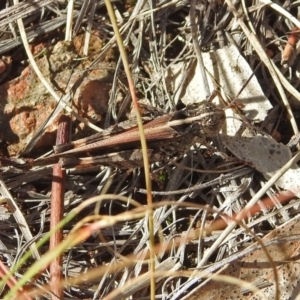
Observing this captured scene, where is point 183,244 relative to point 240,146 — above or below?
below

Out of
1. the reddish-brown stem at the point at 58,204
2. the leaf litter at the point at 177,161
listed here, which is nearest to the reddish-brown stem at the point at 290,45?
the leaf litter at the point at 177,161

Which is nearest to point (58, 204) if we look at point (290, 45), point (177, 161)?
point (177, 161)

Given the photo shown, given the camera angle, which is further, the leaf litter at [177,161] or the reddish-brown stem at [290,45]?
the reddish-brown stem at [290,45]

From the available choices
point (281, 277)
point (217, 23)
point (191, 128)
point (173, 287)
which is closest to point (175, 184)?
point (191, 128)

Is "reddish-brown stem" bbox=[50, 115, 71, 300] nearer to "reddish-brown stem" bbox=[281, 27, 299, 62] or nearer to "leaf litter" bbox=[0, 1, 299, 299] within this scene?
"leaf litter" bbox=[0, 1, 299, 299]

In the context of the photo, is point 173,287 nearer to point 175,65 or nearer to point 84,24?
point 175,65

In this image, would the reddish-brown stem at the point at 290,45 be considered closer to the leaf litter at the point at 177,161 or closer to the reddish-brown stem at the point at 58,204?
the leaf litter at the point at 177,161

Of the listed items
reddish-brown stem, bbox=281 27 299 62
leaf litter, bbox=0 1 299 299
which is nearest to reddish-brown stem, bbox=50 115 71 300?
leaf litter, bbox=0 1 299 299

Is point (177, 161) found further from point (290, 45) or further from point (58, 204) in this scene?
point (290, 45)
